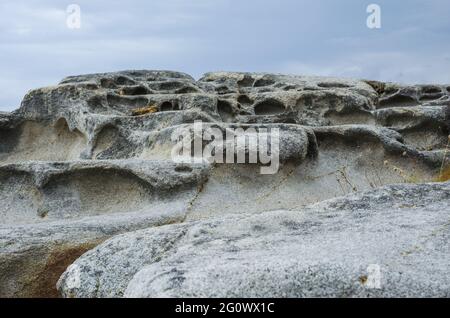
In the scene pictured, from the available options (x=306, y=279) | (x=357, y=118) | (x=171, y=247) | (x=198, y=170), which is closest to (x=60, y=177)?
(x=198, y=170)

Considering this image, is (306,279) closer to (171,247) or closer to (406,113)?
(171,247)

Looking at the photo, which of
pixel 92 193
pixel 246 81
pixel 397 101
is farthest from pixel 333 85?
pixel 92 193

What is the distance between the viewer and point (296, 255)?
9.90ft

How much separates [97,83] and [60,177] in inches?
193

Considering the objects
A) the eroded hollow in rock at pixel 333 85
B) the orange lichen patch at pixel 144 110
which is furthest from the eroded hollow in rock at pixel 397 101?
the orange lichen patch at pixel 144 110

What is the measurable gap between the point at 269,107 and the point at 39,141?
452cm

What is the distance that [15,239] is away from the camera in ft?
14.8

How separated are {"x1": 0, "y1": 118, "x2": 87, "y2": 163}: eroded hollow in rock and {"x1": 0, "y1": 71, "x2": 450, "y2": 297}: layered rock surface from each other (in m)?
0.02

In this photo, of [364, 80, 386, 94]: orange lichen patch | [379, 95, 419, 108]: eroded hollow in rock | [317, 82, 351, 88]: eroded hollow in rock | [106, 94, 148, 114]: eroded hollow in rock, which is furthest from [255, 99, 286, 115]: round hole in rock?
[364, 80, 386, 94]: orange lichen patch

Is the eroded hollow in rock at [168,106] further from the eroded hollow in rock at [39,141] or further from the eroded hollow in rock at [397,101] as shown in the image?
the eroded hollow in rock at [397,101]

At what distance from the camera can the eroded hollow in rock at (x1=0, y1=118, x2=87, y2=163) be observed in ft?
31.8

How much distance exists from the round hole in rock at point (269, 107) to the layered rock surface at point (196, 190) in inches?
0.8

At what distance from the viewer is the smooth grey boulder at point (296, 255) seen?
8.86ft
